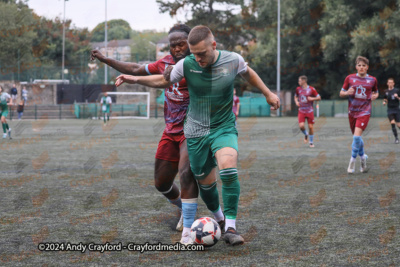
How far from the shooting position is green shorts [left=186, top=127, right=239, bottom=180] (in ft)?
16.6

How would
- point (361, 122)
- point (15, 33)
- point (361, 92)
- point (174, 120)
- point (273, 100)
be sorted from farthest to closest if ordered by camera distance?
point (15, 33), point (361, 92), point (361, 122), point (174, 120), point (273, 100)

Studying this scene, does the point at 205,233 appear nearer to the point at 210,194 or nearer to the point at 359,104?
the point at 210,194

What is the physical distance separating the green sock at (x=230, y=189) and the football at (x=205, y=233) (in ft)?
0.62

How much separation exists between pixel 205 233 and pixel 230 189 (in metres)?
0.43

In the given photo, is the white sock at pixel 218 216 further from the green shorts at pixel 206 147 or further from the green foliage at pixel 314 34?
the green foliage at pixel 314 34

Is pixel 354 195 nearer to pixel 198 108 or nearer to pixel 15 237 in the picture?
pixel 198 108

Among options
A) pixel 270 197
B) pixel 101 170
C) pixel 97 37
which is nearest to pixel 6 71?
pixel 101 170

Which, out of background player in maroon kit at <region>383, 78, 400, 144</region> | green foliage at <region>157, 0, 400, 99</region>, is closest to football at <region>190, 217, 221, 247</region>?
background player in maroon kit at <region>383, 78, 400, 144</region>

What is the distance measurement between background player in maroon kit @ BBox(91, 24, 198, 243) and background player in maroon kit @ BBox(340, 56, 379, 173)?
567 centimetres

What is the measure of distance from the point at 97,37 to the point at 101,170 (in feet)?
457

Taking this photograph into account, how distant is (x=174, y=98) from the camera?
5578 millimetres

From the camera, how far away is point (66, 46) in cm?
7375

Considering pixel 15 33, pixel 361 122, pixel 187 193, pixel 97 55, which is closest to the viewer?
pixel 187 193

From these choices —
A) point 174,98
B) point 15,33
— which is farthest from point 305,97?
point 15,33
